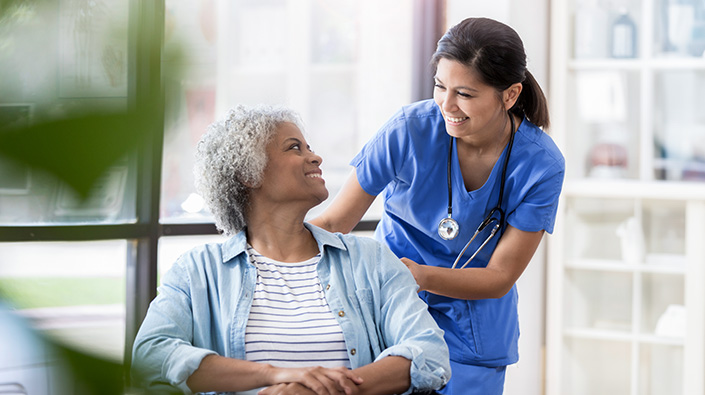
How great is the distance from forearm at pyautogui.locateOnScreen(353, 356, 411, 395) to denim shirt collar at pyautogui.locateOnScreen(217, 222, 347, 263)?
11.8 inches

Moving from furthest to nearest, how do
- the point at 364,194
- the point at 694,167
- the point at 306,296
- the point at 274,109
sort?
the point at 694,167
the point at 364,194
the point at 274,109
the point at 306,296

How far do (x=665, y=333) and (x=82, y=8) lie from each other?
3214 mm

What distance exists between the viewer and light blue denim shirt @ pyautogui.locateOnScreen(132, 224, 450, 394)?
1.47 m

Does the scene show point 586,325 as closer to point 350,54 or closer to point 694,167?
point 694,167

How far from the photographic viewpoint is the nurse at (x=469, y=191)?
1.66 meters

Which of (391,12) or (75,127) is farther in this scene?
(391,12)

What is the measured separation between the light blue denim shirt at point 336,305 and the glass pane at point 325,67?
1.09 meters

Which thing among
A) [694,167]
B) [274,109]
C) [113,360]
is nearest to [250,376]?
[274,109]

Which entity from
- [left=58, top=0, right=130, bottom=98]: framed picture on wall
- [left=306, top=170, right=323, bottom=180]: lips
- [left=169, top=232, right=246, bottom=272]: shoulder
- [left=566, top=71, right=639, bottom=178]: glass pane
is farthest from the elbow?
[left=58, top=0, right=130, bottom=98]: framed picture on wall

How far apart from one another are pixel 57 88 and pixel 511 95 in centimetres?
160

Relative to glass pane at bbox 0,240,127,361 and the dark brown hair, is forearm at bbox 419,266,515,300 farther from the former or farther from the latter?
glass pane at bbox 0,240,127,361

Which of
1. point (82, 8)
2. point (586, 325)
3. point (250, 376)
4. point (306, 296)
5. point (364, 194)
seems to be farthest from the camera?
point (586, 325)

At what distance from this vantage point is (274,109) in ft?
5.49

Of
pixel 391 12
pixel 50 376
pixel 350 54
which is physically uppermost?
pixel 391 12
